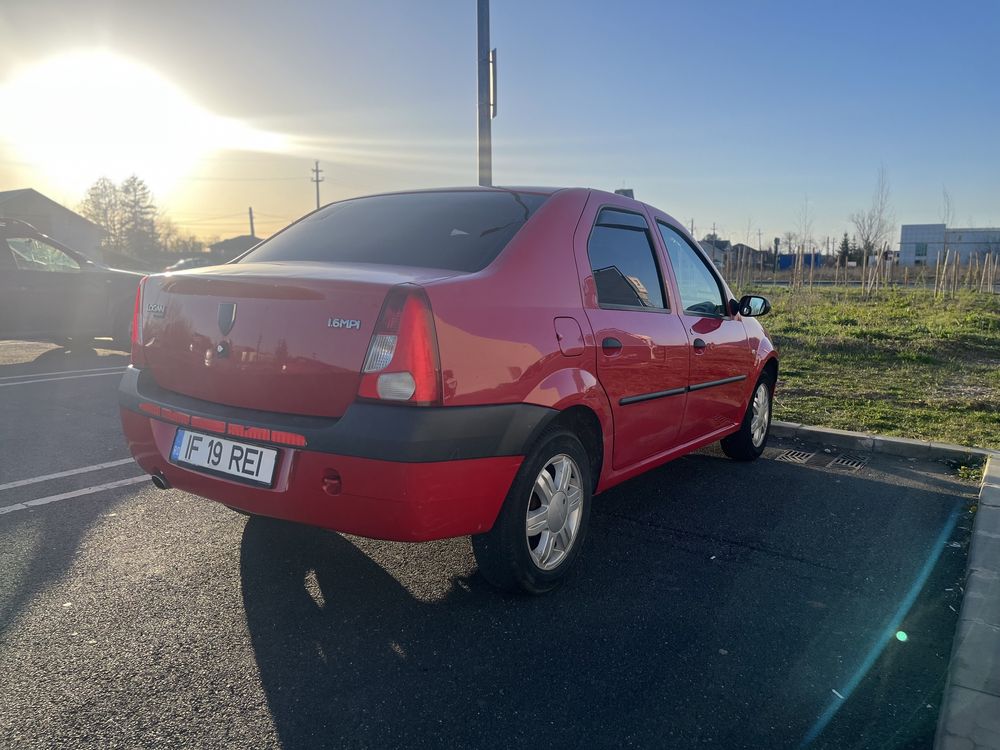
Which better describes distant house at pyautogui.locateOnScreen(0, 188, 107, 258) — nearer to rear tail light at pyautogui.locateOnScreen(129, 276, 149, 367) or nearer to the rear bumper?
rear tail light at pyautogui.locateOnScreen(129, 276, 149, 367)

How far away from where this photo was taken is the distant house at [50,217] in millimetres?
39666

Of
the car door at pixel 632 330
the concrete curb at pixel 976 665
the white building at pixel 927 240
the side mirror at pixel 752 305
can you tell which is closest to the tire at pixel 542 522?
the car door at pixel 632 330

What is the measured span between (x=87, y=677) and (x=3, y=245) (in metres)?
9.90

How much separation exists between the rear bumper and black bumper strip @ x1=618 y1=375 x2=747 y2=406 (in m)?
0.75

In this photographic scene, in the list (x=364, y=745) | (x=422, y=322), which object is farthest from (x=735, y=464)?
(x=364, y=745)

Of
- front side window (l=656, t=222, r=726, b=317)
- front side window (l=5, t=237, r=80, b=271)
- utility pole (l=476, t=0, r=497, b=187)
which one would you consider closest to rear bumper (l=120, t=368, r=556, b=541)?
front side window (l=656, t=222, r=726, b=317)

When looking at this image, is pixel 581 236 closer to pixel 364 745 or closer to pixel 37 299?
pixel 364 745

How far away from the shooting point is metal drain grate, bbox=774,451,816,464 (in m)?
5.31

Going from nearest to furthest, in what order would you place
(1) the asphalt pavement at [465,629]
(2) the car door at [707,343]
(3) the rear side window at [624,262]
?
(1) the asphalt pavement at [465,629] → (3) the rear side window at [624,262] → (2) the car door at [707,343]

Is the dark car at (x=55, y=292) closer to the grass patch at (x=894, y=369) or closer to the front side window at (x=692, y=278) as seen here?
the front side window at (x=692, y=278)

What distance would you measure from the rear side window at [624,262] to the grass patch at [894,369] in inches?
121

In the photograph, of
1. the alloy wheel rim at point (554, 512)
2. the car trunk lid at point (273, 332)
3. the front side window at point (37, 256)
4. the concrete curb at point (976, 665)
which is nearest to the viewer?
the concrete curb at point (976, 665)

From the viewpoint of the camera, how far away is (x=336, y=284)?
8.45 ft

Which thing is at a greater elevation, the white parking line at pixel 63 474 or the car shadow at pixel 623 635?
the car shadow at pixel 623 635
